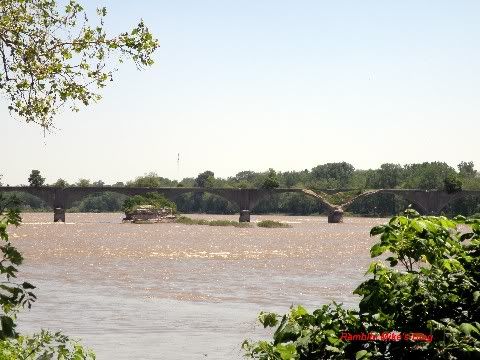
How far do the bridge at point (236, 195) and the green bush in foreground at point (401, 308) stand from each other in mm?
100585

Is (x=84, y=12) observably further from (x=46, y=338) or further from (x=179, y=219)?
(x=179, y=219)

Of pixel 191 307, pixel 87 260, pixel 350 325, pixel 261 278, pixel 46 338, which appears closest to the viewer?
pixel 350 325

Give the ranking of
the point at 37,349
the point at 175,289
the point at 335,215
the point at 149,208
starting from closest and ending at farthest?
the point at 37,349
the point at 175,289
the point at 149,208
the point at 335,215

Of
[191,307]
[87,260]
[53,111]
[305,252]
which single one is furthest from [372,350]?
[305,252]

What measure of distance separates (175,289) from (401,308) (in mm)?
26442

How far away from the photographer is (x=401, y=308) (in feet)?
17.4

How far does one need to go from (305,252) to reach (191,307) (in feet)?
106

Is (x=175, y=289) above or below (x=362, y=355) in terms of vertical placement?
below

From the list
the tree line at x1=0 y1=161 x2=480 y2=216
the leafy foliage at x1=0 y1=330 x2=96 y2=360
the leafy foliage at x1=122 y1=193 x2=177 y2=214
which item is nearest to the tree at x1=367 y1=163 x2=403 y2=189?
the tree line at x1=0 y1=161 x2=480 y2=216

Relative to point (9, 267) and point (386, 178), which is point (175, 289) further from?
point (386, 178)

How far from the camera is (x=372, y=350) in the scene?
16.8 feet

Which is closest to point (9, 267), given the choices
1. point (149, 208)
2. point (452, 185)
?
point (149, 208)

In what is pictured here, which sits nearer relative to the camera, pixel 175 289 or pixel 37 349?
pixel 37 349

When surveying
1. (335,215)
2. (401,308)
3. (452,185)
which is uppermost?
(452,185)
